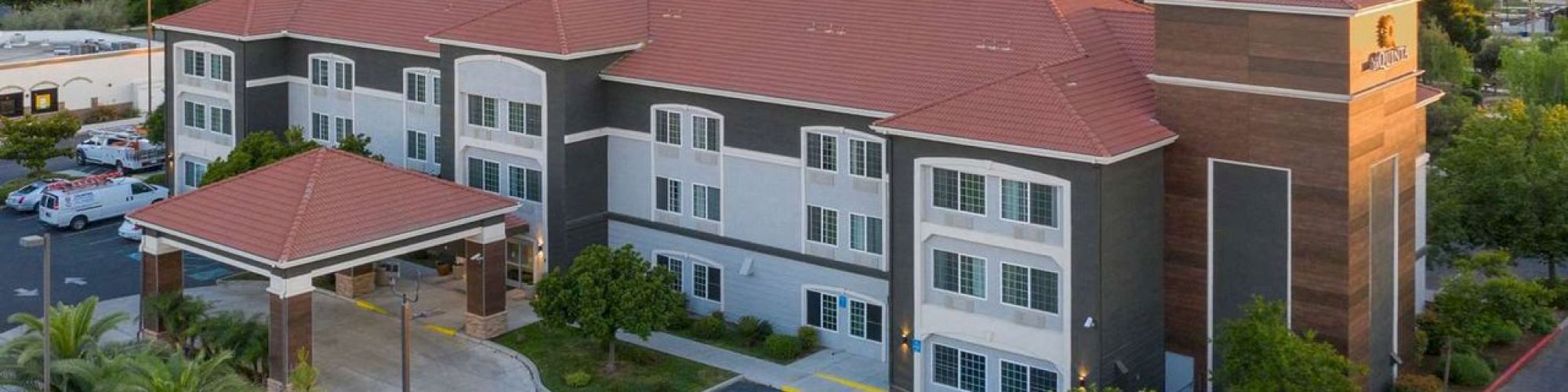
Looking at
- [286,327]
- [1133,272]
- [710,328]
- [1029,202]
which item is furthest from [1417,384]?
[286,327]

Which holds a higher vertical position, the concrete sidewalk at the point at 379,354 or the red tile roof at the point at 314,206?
the red tile roof at the point at 314,206

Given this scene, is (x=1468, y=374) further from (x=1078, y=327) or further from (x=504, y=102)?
(x=504, y=102)

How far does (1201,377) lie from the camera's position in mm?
47750

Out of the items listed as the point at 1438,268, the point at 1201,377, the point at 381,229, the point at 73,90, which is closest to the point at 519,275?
the point at 381,229

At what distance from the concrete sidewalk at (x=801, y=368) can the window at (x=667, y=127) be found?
24.0 ft

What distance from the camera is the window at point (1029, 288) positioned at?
149ft

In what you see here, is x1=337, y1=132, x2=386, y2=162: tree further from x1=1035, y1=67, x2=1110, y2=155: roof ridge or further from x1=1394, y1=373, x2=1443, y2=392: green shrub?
x1=1394, y1=373, x2=1443, y2=392: green shrub

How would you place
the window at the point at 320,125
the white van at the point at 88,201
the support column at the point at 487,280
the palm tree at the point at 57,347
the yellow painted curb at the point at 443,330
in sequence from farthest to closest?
1. the window at the point at 320,125
2. the white van at the point at 88,201
3. the yellow painted curb at the point at 443,330
4. the support column at the point at 487,280
5. the palm tree at the point at 57,347

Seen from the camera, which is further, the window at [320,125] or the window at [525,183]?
the window at [320,125]

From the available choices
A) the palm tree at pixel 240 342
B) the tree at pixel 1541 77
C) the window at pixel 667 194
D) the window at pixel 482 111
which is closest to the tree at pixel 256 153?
the window at pixel 482 111

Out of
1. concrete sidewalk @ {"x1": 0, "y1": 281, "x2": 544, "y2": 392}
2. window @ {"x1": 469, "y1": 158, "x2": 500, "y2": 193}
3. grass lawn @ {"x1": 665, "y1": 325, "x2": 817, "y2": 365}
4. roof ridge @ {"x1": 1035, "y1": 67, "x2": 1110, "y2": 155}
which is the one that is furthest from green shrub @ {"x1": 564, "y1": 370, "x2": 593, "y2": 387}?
roof ridge @ {"x1": 1035, "y1": 67, "x2": 1110, "y2": 155}

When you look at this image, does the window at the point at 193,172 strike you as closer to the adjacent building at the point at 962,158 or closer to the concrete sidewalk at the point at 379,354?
the adjacent building at the point at 962,158

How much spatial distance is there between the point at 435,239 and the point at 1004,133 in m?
19.0

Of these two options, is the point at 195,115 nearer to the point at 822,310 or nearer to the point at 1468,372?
the point at 822,310
